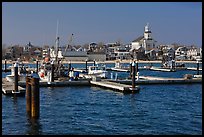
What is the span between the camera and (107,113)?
2500 centimetres

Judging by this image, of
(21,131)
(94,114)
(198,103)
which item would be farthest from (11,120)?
(198,103)

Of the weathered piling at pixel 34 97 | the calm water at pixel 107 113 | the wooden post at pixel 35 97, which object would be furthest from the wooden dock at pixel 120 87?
the wooden post at pixel 35 97

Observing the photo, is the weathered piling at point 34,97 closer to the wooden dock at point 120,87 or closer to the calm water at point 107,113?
the calm water at point 107,113

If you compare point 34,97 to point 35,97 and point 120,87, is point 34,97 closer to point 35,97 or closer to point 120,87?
point 35,97

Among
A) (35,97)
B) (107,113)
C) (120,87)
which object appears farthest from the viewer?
(120,87)

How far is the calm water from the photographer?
1945 centimetres

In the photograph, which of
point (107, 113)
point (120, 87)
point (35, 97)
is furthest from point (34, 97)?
point (120, 87)

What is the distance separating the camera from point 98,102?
31000mm

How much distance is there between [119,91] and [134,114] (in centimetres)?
1318

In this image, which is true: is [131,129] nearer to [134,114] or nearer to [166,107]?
[134,114]

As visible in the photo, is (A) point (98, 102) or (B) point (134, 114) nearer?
(B) point (134, 114)

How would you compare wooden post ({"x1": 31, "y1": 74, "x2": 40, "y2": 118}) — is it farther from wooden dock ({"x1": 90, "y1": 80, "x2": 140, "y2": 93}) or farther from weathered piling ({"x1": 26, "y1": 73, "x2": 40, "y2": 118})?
wooden dock ({"x1": 90, "y1": 80, "x2": 140, "y2": 93})

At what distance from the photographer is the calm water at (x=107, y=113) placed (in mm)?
19453

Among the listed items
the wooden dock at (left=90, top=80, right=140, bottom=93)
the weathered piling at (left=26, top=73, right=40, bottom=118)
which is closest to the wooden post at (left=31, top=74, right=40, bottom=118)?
the weathered piling at (left=26, top=73, right=40, bottom=118)
